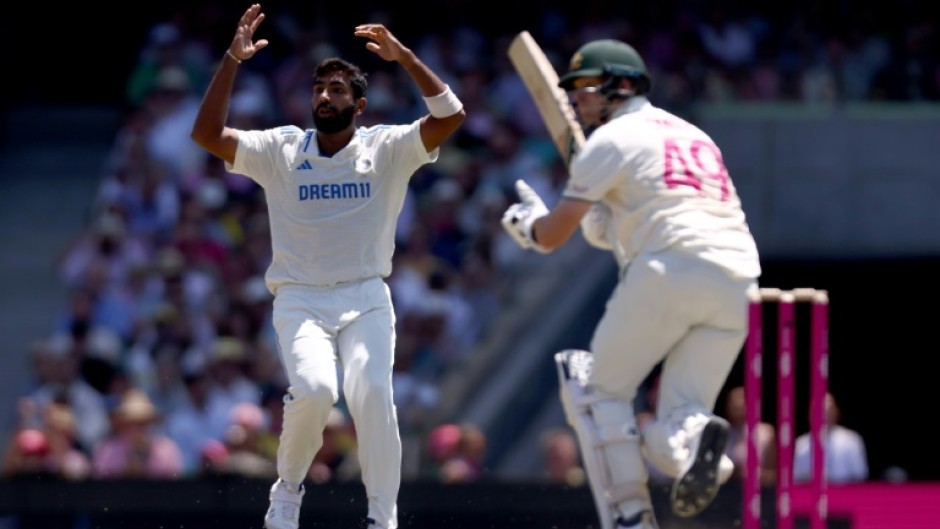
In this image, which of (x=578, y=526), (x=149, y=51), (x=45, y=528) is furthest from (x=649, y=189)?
(x=149, y=51)

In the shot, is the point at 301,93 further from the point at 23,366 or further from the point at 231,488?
the point at 231,488

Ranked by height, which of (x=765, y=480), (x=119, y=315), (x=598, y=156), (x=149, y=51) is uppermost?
(x=149, y=51)

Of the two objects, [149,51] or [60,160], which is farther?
[60,160]

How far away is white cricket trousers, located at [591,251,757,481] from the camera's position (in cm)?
689

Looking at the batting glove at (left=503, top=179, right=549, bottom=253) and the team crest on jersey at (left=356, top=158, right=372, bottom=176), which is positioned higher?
the team crest on jersey at (left=356, top=158, right=372, bottom=176)

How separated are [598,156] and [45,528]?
3.16 meters

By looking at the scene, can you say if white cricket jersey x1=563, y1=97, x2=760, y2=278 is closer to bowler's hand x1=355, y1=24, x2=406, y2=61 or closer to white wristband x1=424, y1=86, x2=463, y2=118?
white wristband x1=424, y1=86, x2=463, y2=118

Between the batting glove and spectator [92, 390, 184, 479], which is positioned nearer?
the batting glove

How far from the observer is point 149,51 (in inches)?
571

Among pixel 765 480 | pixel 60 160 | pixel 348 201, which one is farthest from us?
pixel 60 160

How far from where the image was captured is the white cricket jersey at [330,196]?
7375mm

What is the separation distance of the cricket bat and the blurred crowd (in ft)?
9.90

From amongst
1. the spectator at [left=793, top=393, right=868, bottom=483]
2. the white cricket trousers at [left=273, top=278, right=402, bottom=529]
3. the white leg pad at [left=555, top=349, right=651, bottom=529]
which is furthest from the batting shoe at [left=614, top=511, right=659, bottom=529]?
the spectator at [left=793, top=393, right=868, bottom=483]

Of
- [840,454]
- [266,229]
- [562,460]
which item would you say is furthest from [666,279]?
[266,229]
